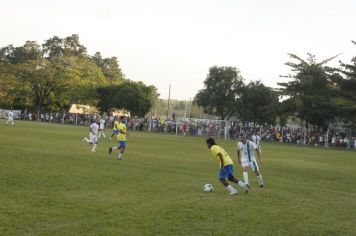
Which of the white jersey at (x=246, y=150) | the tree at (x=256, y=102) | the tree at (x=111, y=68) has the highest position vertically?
the tree at (x=111, y=68)

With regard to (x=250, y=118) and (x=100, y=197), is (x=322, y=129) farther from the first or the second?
(x=100, y=197)

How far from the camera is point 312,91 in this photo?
5978 cm

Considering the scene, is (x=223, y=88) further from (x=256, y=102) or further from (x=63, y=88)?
(x=63, y=88)

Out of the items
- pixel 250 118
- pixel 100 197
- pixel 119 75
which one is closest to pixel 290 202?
pixel 100 197

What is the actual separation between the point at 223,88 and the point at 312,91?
13966mm

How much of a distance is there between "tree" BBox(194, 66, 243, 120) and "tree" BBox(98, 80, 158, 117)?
12166mm

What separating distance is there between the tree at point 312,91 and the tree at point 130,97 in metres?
25.1

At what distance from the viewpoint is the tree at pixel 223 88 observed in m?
→ 69.9

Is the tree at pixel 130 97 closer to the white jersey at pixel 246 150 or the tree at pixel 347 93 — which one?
the tree at pixel 347 93

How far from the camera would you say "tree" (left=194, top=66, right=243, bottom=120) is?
69938 millimetres

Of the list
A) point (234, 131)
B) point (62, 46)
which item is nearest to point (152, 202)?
point (234, 131)

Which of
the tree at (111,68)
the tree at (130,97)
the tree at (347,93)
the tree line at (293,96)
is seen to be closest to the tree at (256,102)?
the tree line at (293,96)

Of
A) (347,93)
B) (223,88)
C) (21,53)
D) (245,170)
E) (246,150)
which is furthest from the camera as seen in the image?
(21,53)

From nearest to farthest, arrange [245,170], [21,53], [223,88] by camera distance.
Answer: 1. [245,170]
2. [223,88]
3. [21,53]
